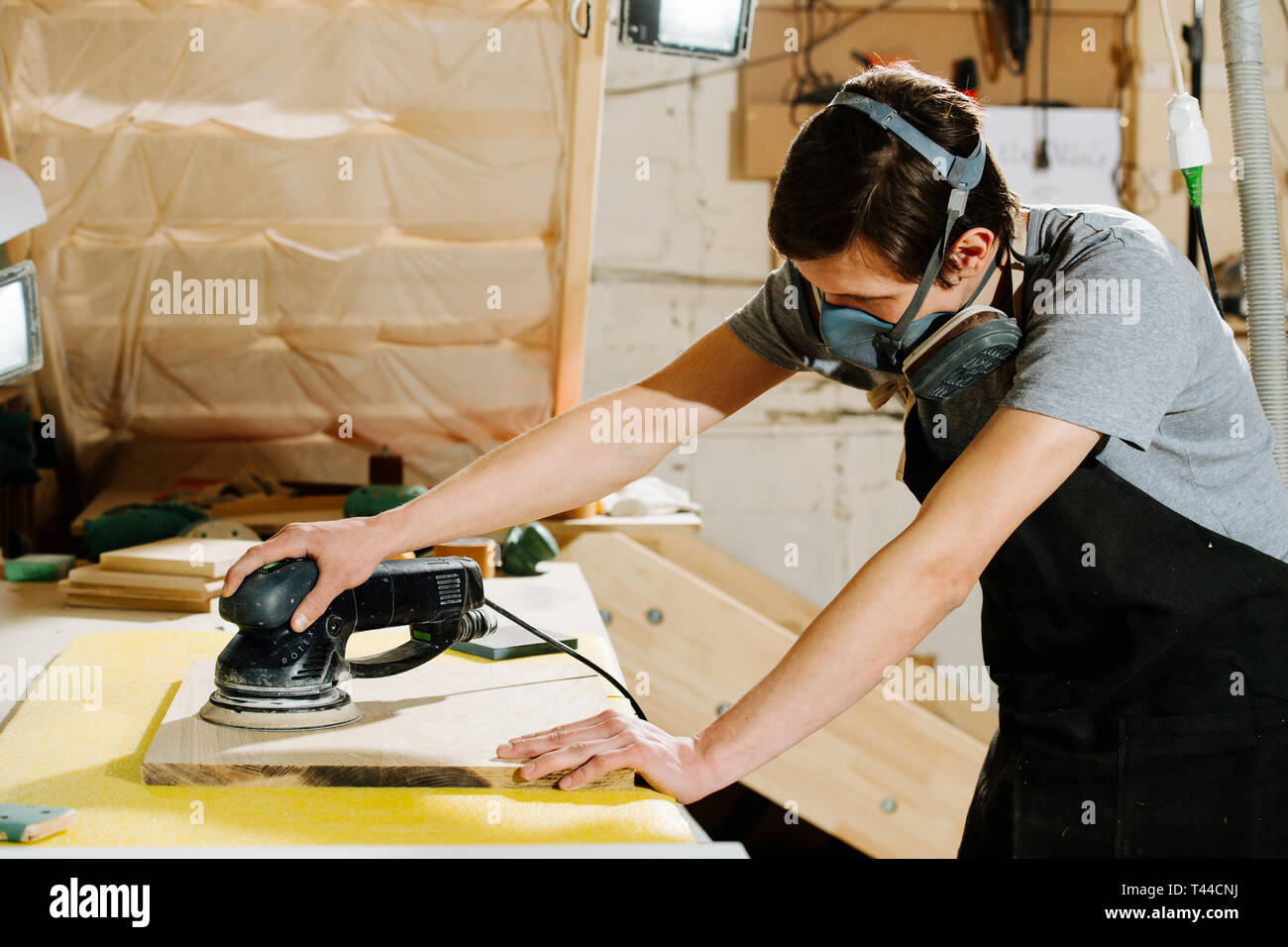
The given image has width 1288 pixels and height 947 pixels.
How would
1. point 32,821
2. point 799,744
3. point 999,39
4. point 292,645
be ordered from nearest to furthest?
1. point 32,821
2. point 292,645
3. point 799,744
4. point 999,39

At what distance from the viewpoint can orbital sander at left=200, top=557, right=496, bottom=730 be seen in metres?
1.02

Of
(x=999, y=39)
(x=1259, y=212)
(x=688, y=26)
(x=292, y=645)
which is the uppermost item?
(x=999, y=39)

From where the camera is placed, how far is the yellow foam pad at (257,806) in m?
0.84

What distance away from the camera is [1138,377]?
950 millimetres

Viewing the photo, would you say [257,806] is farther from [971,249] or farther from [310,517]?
[310,517]

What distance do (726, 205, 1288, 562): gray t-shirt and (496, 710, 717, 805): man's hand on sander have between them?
1.43 feet

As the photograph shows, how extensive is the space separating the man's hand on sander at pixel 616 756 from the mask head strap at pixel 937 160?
20.4 inches

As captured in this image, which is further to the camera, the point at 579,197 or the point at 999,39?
the point at 999,39

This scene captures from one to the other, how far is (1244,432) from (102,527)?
191 cm

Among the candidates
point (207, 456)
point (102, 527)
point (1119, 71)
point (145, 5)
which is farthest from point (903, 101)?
point (1119, 71)

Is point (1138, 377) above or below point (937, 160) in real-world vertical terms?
below

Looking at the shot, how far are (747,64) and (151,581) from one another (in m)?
2.30

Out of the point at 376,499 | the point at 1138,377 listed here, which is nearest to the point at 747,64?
the point at 376,499

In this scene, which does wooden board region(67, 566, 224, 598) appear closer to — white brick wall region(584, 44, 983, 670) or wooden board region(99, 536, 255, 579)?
wooden board region(99, 536, 255, 579)
